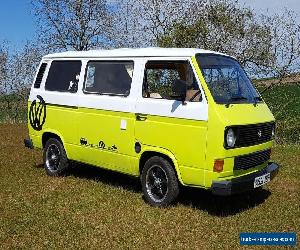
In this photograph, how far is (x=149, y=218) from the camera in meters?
6.31

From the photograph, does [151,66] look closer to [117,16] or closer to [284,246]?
[284,246]

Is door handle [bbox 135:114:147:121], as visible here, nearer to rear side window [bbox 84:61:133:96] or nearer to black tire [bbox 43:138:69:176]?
rear side window [bbox 84:61:133:96]

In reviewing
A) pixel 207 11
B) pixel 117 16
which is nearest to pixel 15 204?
pixel 207 11

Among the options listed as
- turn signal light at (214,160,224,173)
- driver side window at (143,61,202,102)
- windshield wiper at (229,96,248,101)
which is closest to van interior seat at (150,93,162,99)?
driver side window at (143,61,202,102)

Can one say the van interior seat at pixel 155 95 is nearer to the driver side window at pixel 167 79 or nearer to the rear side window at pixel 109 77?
the driver side window at pixel 167 79

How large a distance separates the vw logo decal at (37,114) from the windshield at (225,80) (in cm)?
401

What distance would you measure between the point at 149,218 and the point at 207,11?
15746mm

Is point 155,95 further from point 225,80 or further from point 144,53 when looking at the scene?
point 225,80

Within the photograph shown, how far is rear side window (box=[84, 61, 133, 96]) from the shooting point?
23.7 ft

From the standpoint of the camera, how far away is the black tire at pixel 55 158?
8742 millimetres

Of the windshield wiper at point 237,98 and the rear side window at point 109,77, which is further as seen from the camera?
the rear side window at point 109,77

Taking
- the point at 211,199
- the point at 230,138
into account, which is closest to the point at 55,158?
the point at 211,199

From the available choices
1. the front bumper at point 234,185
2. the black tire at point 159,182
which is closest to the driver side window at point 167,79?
the black tire at point 159,182

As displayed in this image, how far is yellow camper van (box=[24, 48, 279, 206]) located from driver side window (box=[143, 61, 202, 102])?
0.02 metres
